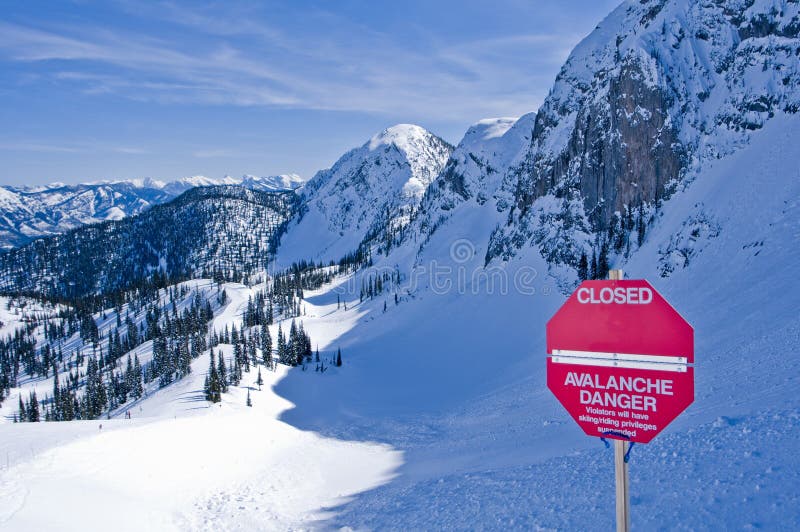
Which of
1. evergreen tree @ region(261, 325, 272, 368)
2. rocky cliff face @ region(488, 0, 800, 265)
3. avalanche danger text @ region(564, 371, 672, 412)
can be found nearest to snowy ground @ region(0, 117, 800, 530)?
avalanche danger text @ region(564, 371, 672, 412)

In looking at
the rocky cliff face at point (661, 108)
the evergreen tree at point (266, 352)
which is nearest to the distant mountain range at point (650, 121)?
the rocky cliff face at point (661, 108)

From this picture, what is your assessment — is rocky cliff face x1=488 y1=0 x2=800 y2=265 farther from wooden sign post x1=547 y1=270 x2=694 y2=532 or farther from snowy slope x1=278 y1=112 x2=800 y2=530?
wooden sign post x1=547 y1=270 x2=694 y2=532

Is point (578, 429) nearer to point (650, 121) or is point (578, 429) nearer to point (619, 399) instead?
point (619, 399)

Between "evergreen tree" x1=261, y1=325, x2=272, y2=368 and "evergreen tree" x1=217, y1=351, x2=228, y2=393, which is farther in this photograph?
"evergreen tree" x1=261, y1=325, x2=272, y2=368

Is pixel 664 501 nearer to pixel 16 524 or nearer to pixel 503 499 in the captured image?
pixel 503 499

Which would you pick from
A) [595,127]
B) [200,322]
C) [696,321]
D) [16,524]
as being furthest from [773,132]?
[200,322]

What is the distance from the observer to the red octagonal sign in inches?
166

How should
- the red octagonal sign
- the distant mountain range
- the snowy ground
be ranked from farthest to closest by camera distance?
the distant mountain range
the snowy ground
the red octagonal sign

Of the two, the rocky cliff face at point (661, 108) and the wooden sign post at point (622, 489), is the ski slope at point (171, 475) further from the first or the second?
the rocky cliff face at point (661, 108)

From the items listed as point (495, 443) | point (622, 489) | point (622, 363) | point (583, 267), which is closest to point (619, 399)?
point (622, 363)

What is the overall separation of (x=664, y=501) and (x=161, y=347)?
389ft

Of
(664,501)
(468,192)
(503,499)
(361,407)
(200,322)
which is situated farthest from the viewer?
(468,192)

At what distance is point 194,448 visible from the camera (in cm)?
2498

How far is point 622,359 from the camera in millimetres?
4461
